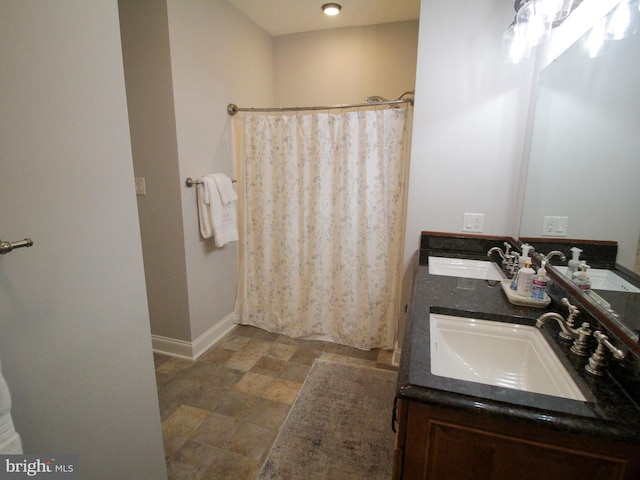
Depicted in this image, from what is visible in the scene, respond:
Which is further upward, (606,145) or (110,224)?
(606,145)

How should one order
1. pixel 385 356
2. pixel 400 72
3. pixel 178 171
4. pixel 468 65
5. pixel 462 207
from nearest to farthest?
pixel 468 65, pixel 462 207, pixel 178 171, pixel 385 356, pixel 400 72

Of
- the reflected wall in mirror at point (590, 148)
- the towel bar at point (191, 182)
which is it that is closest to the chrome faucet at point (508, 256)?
the reflected wall in mirror at point (590, 148)

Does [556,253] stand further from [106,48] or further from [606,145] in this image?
[106,48]

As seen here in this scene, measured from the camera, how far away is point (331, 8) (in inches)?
91.1

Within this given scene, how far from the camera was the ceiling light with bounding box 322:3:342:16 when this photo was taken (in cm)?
229

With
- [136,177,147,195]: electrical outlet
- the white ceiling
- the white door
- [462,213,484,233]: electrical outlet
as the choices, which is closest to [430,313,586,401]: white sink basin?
[462,213,484,233]: electrical outlet

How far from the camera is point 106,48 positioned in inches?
36.8

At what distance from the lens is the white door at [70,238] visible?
0.75 metres

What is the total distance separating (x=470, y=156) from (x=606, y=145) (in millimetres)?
824

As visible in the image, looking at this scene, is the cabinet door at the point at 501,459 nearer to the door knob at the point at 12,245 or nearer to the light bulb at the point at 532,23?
the door knob at the point at 12,245

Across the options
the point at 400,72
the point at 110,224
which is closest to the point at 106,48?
the point at 110,224

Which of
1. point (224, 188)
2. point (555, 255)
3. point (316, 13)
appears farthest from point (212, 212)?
point (555, 255)

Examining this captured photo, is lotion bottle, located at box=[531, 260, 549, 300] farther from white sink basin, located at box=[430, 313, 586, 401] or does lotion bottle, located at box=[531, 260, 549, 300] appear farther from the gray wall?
the gray wall

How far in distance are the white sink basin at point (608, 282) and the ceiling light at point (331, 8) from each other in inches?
92.2
